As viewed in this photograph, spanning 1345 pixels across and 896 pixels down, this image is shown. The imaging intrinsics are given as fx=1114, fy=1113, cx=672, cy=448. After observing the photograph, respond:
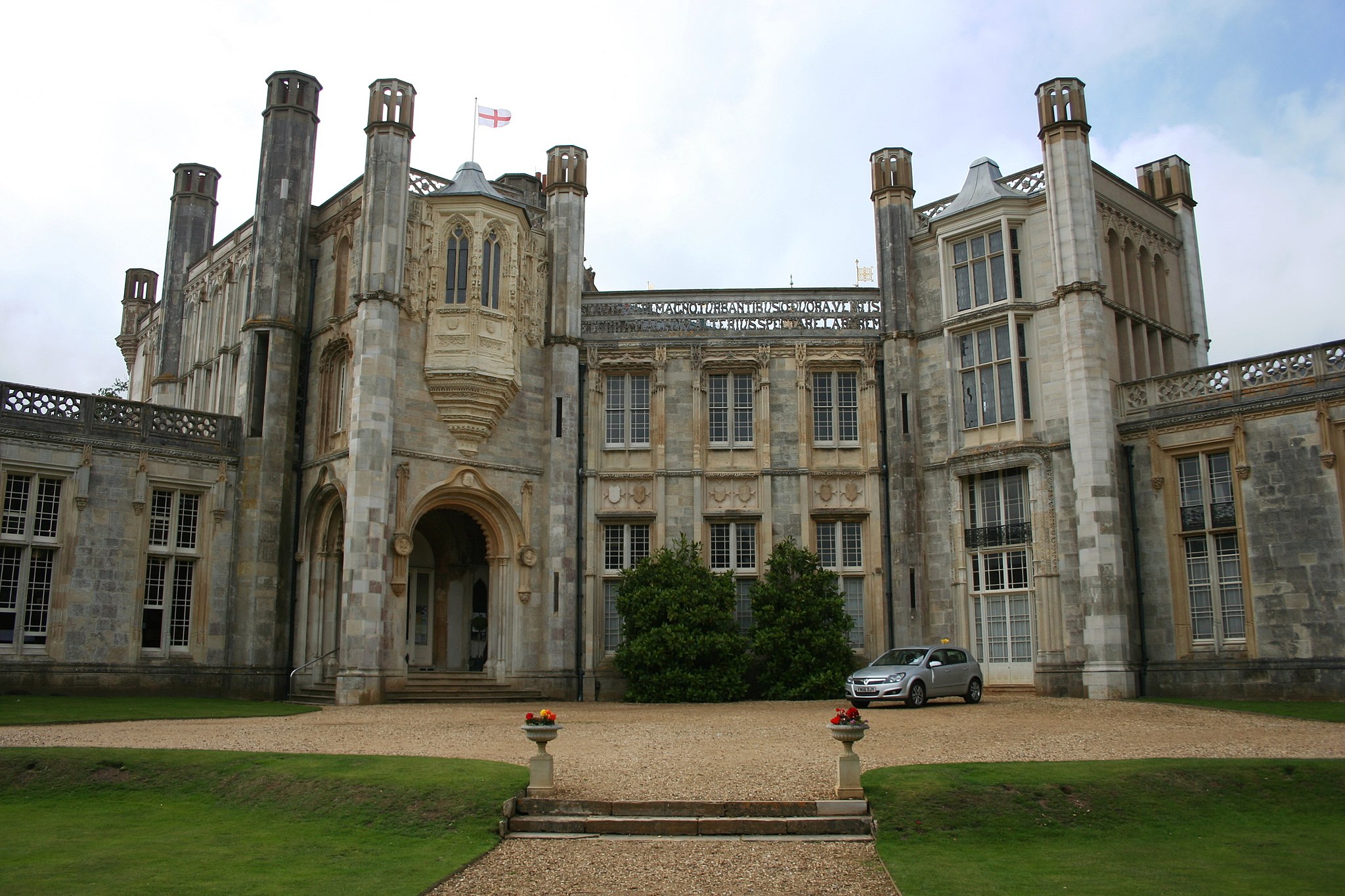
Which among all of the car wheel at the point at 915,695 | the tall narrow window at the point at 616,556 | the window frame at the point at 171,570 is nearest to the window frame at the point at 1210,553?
the car wheel at the point at 915,695

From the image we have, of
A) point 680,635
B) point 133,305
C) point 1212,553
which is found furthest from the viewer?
point 133,305

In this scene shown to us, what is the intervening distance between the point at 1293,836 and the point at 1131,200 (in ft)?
76.0

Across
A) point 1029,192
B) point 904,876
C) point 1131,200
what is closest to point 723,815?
point 904,876

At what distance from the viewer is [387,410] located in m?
27.4

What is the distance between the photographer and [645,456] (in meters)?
31.4

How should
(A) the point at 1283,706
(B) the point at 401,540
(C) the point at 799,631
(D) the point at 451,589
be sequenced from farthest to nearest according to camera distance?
1. (D) the point at 451,589
2. (C) the point at 799,631
3. (B) the point at 401,540
4. (A) the point at 1283,706

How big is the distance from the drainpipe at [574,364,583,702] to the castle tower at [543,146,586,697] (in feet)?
0.13

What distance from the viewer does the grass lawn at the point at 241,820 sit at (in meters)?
9.82

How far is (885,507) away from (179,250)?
25.7 meters

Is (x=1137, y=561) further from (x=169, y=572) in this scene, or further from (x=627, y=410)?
(x=169, y=572)

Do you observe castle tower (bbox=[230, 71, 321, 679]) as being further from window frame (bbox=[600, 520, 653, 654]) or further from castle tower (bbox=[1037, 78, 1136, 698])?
castle tower (bbox=[1037, 78, 1136, 698])

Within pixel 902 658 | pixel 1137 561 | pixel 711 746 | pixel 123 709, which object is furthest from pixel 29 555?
pixel 1137 561

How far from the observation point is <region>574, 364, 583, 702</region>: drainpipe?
29719 millimetres

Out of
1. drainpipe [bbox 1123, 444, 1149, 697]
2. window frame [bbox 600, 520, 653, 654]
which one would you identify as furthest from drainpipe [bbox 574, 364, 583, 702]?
drainpipe [bbox 1123, 444, 1149, 697]
